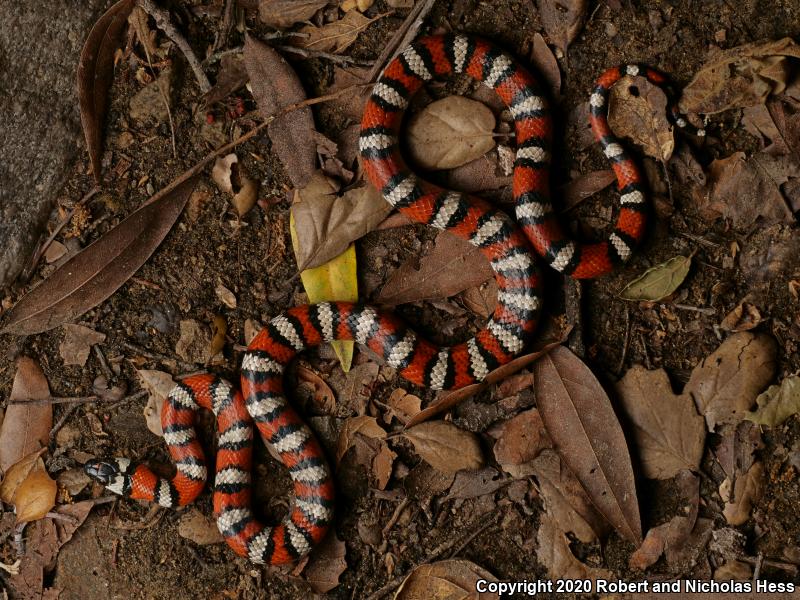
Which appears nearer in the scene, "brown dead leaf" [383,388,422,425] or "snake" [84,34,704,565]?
"snake" [84,34,704,565]

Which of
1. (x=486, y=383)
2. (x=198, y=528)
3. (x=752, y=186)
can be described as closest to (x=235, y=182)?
(x=486, y=383)

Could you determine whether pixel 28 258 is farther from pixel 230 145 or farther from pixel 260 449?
pixel 260 449

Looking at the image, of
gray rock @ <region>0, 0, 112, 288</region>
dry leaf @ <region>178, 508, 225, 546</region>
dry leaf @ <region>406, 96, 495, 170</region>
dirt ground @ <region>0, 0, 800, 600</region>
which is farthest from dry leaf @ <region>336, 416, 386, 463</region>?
gray rock @ <region>0, 0, 112, 288</region>

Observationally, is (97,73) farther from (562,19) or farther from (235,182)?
(562,19)

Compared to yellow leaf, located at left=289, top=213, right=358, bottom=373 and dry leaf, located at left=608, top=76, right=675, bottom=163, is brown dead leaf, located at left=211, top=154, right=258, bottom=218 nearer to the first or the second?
yellow leaf, located at left=289, top=213, right=358, bottom=373

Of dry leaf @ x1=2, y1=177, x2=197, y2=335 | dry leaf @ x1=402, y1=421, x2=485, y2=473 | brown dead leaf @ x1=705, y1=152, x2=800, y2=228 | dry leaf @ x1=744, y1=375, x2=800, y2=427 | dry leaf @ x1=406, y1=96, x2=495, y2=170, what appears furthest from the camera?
dry leaf @ x1=2, y1=177, x2=197, y2=335

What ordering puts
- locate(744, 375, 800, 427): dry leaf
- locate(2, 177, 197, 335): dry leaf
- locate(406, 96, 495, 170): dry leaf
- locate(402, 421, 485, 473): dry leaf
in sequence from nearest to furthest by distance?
1. locate(744, 375, 800, 427): dry leaf
2. locate(402, 421, 485, 473): dry leaf
3. locate(406, 96, 495, 170): dry leaf
4. locate(2, 177, 197, 335): dry leaf

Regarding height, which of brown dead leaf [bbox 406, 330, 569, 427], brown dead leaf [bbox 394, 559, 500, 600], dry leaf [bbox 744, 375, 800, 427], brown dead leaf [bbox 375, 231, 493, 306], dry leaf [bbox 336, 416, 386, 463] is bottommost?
brown dead leaf [bbox 394, 559, 500, 600]
